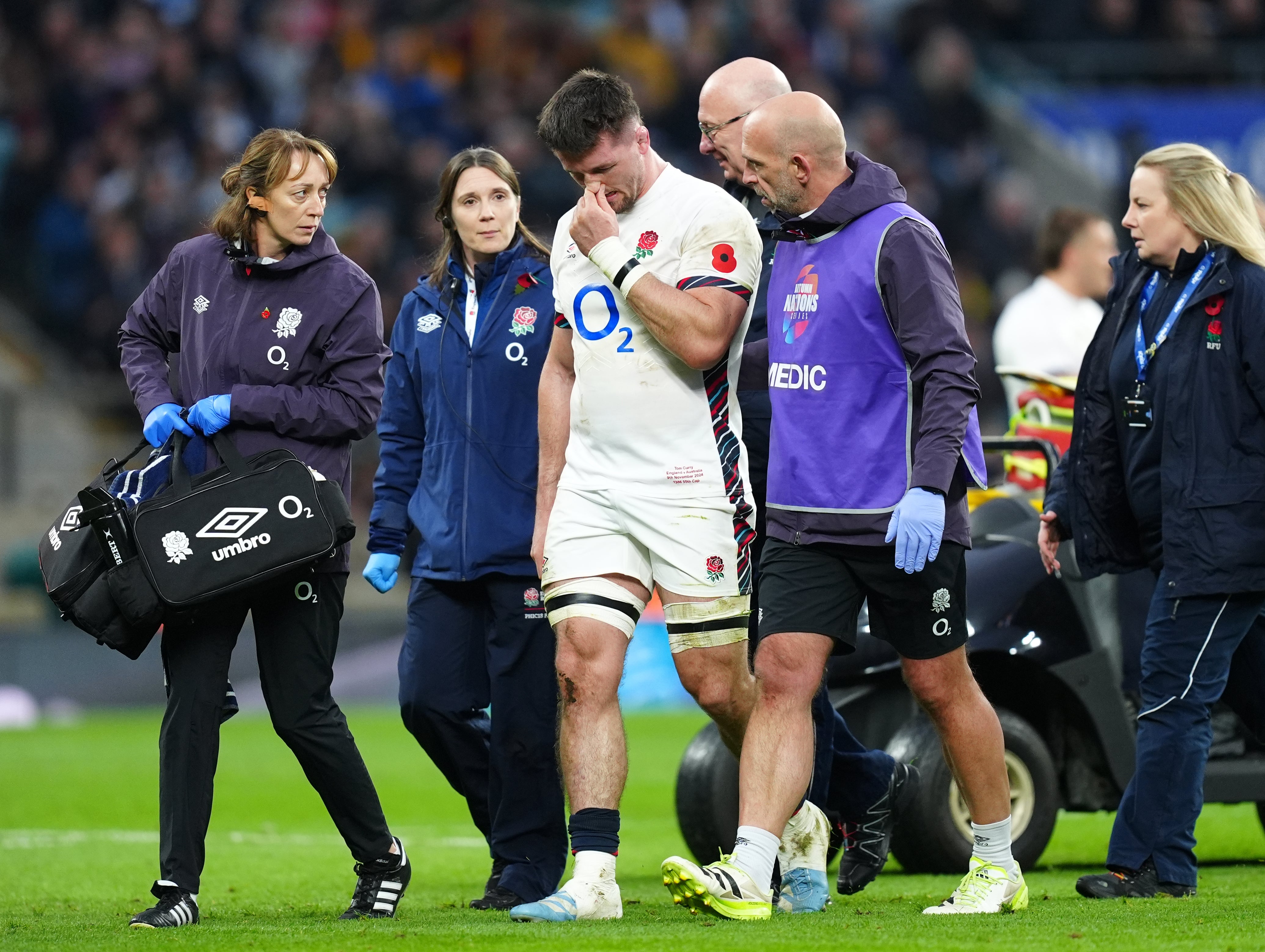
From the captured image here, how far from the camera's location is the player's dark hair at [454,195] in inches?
249

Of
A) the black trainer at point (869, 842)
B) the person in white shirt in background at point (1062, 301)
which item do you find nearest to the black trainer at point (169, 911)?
the black trainer at point (869, 842)

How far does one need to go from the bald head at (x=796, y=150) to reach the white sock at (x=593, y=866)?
1816mm

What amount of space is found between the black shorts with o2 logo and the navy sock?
0.64 metres

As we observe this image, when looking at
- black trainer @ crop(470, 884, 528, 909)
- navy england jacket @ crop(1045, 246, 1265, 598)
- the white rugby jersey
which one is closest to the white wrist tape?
the white rugby jersey

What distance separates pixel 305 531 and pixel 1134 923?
243 centimetres

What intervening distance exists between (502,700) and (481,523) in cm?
55

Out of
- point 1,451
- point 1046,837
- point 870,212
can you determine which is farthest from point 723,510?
point 1,451

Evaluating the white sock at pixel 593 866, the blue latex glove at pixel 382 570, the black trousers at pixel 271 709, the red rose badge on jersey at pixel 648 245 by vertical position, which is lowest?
the white sock at pixel 593 866

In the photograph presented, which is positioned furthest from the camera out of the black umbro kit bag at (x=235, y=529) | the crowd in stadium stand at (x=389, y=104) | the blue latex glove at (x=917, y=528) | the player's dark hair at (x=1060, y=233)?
the crowd in stadium stand at (x=389, y=104)

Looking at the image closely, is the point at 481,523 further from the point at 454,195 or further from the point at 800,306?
the point at 800,306

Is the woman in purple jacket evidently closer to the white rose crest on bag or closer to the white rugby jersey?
the white rose crest on bag

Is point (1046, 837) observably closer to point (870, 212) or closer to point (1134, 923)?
point (1134, 923)

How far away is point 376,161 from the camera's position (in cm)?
1889

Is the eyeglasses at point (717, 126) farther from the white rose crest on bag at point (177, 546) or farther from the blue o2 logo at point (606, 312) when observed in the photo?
the white rose crest on bag at point (177, 546)
